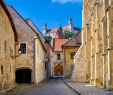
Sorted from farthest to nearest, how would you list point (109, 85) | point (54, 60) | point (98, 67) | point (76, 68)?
1. point (54, 60)
2. point (76, 68)
3. point (98, 67)
4. point (109, 85)

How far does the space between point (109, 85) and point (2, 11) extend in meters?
10.9

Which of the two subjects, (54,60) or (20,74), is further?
(54,60)

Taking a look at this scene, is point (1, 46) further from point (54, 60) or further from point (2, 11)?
point (54, 60)

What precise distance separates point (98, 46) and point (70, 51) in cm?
3614

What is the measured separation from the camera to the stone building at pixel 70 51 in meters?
71.8

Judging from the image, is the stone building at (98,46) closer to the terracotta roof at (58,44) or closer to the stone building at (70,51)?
the stone building at (70,51)

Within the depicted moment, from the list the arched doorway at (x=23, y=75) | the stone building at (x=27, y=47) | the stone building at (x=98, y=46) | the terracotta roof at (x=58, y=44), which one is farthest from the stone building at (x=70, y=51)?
the terracotta roof at (x=58, y=44)

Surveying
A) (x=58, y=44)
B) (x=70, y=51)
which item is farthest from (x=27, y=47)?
(x=58, y=44)

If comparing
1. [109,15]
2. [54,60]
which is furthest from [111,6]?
[54,60]

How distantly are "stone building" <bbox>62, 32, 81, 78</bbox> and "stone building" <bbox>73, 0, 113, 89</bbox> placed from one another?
1844 centimetres

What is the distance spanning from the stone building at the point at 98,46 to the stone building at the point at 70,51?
60.5ft

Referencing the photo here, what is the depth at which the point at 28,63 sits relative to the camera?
46812mm

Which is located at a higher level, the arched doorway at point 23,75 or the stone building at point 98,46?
the stone building at point 98,46

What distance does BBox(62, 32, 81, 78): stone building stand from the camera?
7181cm
